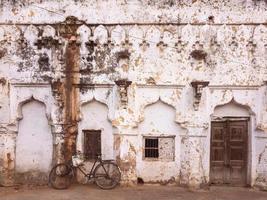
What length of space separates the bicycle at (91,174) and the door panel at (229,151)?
9.44ft

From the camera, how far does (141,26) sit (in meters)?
11.5

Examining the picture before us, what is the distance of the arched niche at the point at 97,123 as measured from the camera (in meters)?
11.8

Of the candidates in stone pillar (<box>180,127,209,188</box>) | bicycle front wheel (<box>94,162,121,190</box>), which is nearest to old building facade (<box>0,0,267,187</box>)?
stone pillar (<box>180,127,209,188</box>)

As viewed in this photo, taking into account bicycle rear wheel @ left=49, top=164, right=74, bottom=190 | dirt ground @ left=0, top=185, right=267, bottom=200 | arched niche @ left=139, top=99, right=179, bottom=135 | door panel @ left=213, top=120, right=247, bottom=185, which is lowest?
dirt ground @ left=0, top=185, right=267, bottom=200

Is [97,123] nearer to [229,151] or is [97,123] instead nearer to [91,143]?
[91,143]

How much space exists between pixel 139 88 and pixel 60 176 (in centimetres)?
339

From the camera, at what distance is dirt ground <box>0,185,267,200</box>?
34.3ft

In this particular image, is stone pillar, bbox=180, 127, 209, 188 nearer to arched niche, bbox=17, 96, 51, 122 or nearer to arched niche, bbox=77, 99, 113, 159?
arched niche, bbox=77, 99, 113, 159

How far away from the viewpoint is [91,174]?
11484 mm

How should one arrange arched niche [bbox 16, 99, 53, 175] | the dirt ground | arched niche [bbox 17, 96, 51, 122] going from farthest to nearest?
1. arched niche [bbox 16, 99, 53, 175]
2. arched niche [bbox 17, 96, 51, 122]
3. the dirt ground

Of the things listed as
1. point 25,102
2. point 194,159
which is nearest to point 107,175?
point 194,159

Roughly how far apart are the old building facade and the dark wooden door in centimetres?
3

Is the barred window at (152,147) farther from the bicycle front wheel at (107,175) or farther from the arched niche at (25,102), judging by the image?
the arched niche at (25,102)

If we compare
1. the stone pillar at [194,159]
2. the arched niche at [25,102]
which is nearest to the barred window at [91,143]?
the arched niche at [25,102]
